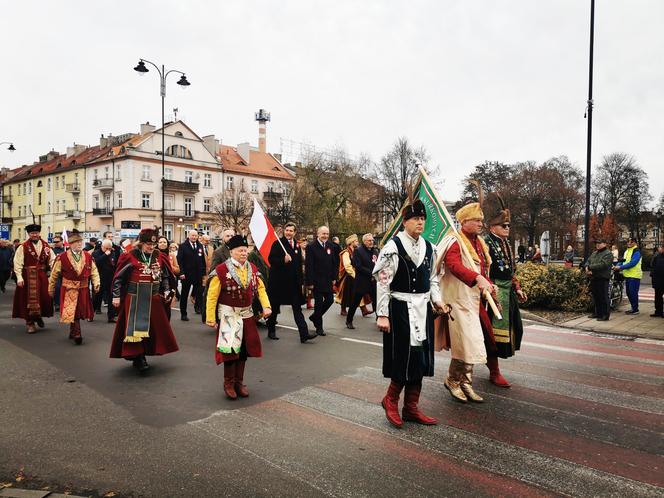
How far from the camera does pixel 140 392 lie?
6.07 meters

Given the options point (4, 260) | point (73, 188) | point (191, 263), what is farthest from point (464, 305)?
point (73, 188)

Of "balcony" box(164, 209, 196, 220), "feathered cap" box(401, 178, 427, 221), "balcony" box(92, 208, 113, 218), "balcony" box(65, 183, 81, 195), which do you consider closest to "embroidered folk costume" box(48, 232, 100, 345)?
"feathered cap" box(401, 178, 427, 221)

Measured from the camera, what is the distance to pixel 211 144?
2721 inches

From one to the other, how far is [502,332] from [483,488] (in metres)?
2.81

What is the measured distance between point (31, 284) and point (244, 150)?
63429 millimetres

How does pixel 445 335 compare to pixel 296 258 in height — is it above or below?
below

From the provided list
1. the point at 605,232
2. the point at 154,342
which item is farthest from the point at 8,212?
the point at 154,342

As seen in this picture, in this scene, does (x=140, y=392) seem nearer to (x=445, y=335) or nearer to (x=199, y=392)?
(x=199, y=392)

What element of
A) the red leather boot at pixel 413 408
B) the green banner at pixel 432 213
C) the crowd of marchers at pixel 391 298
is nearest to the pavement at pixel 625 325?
the crowd of marchers at pixel 391 298

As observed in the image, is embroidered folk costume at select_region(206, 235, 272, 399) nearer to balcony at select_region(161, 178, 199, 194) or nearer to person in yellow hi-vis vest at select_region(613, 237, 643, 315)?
person in yellow hi-vis vest at select_region(613, 237, 643, 315)

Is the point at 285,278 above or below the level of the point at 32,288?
above

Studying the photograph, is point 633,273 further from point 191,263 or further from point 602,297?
point 191,263

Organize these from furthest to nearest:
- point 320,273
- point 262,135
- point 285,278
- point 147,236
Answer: point 262,135 → point 320,273 → point 285,278 → point 147,236

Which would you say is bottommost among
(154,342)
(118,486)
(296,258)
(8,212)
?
(118,486)
